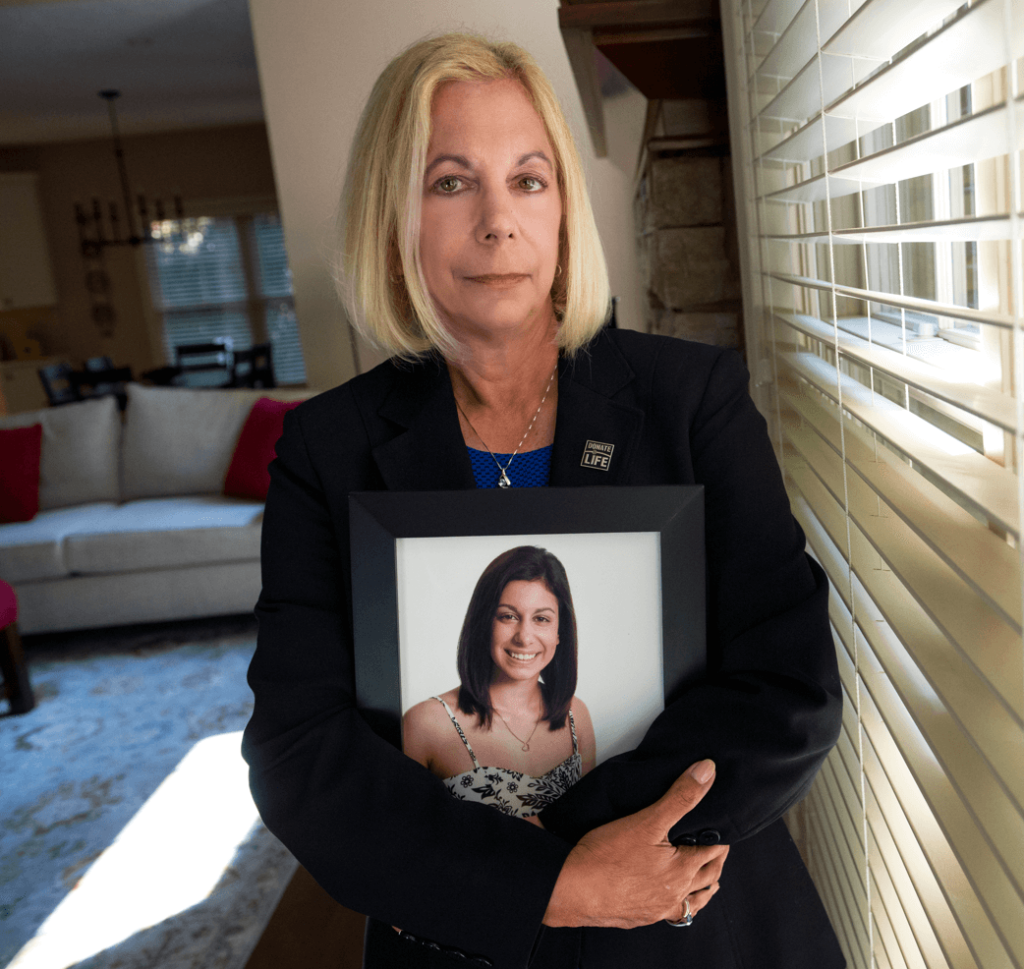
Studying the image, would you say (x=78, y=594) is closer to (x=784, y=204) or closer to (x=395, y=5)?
(x=395, y=5)

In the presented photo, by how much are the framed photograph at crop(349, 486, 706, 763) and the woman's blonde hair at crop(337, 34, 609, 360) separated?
23cm

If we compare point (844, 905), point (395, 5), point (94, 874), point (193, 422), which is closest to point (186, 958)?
point (94, 874)

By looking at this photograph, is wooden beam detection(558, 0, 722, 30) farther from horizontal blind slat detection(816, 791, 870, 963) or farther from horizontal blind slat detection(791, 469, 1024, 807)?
horizontal blind slat detection(816, 791, 870, 963)

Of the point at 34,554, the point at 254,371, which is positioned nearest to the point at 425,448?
the point at 34,554

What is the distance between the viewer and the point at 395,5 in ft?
11.4

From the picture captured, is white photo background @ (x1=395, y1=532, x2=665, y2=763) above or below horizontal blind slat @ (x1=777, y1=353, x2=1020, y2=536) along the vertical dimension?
below

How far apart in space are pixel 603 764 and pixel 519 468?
0.29 meters

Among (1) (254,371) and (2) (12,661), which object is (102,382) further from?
(2) (12,661)

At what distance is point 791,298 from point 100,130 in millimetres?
9697

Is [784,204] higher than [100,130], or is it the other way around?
[100,130]

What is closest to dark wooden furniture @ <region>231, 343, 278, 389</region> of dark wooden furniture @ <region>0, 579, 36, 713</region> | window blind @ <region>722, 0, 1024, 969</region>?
dark wooden furniture @ <region>0, 579, 36, 713</region>

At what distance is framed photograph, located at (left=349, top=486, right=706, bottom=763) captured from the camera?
0.71 m

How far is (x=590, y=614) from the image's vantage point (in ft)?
2.39

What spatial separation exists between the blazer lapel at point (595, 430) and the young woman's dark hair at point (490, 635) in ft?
0.38
